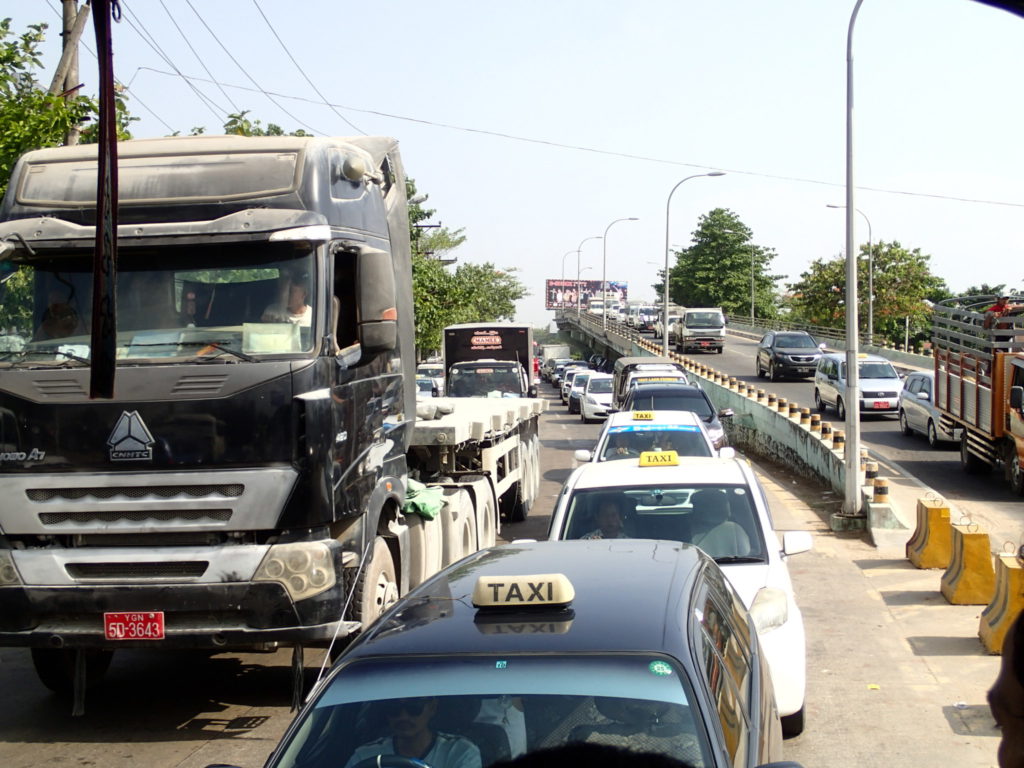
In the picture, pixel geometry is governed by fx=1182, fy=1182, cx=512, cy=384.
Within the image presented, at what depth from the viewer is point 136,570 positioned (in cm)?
677

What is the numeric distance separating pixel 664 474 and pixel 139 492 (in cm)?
366

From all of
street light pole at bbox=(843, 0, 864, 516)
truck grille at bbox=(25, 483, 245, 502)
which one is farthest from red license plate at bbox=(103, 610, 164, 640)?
street light pole at bbox=(843, 0, 864, 516)

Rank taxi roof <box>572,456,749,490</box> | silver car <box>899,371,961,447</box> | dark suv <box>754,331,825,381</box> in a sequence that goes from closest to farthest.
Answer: taxi roof <box>572,456,749,490</box> < silver car <box>899,371,961,447</box> < dark suv <box>754,331,825,381</box>

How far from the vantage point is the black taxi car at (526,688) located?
3307 mm

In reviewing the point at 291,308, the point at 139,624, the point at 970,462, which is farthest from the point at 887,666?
the point at 970,462

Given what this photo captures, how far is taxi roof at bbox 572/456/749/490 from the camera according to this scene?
8320 millimetres

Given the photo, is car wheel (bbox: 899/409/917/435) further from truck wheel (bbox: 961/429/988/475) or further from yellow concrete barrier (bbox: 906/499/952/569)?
yellow concrete barrier (bbox: 906/499/952/569)

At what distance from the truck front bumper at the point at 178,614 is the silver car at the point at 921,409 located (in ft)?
63.9

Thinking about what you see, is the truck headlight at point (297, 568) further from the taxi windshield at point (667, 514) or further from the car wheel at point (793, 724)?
the car wheel at point (793, 724)

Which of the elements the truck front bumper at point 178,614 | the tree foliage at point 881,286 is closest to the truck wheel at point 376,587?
the truck front bumper at point 178,614

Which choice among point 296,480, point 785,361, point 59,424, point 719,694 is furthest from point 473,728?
point 785,361

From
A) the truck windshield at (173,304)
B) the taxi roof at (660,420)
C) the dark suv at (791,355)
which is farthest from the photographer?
the dark suv at (791,355)

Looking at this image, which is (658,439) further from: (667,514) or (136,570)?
(136,570)

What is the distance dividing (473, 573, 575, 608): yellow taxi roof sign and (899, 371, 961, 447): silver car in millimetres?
21511
